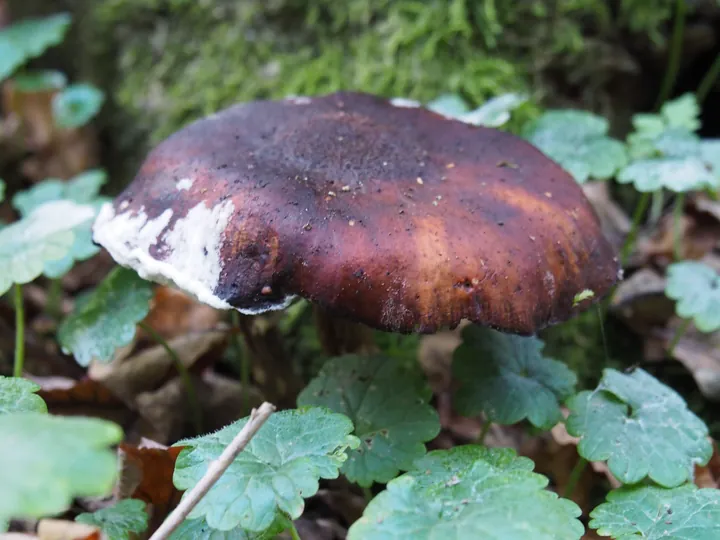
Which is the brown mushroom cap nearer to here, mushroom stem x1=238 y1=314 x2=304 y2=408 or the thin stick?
the thin stick

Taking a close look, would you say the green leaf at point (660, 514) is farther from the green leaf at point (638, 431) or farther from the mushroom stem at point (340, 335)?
the mushroom stem at point (340, 335)

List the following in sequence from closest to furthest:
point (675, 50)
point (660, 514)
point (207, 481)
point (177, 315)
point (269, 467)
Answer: point (207, 481) < point (269, 467) < point (660, 514) < point (177, 315) < point (675, 50)

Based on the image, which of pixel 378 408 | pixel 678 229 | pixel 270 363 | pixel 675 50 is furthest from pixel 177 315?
pixel 675 50

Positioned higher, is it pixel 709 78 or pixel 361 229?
pixel 361 229

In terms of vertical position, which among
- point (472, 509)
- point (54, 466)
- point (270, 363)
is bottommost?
point (270, 363)

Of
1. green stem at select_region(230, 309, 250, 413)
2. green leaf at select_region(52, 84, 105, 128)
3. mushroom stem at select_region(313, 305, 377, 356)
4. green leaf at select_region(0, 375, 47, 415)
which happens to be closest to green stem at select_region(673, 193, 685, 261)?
mushroom stem at select_region(313, 305, 377, 356)

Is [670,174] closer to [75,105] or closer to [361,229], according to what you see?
[361,229]
